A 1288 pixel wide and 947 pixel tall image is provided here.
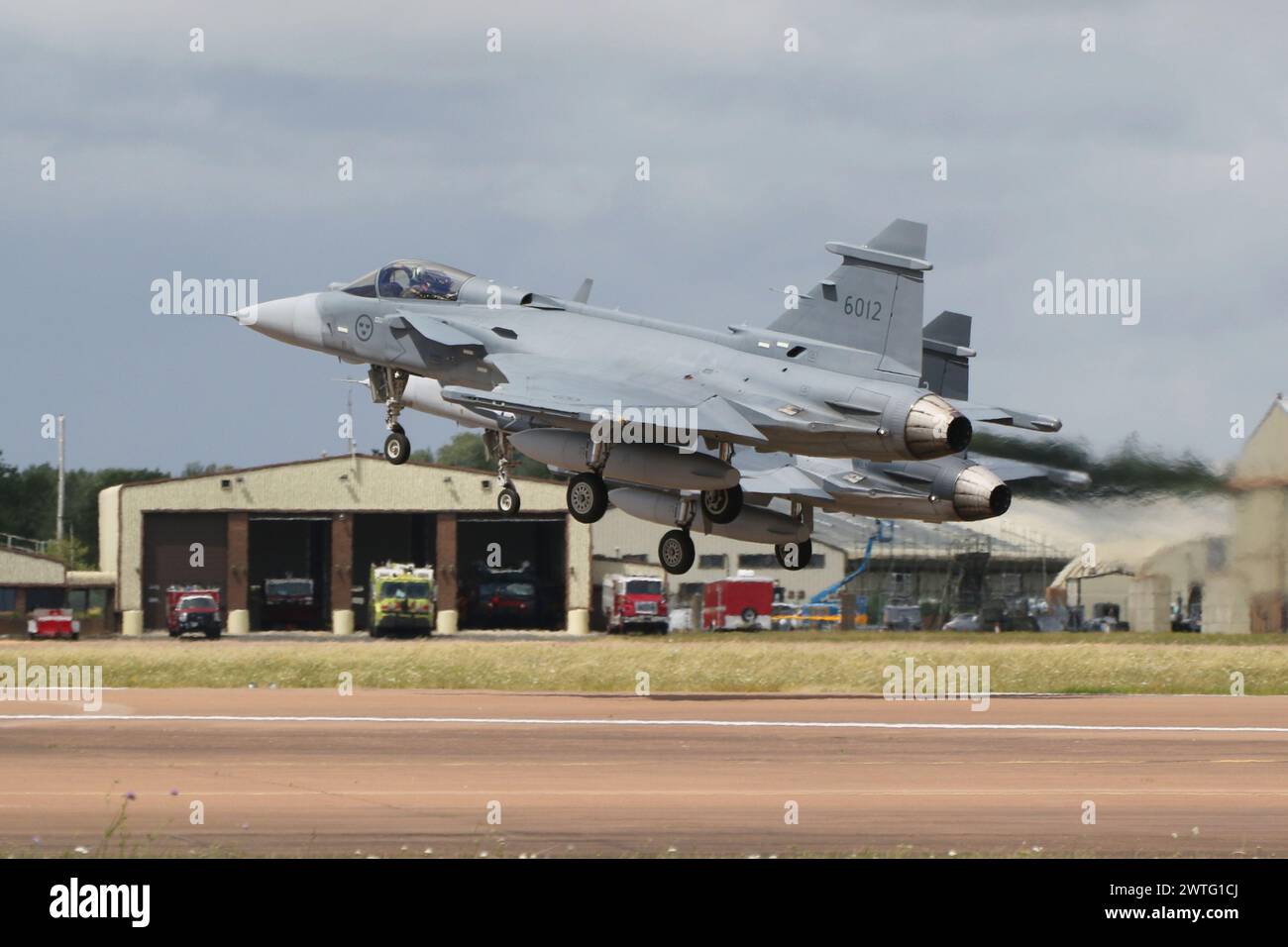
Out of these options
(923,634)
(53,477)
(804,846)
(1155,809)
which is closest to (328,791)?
(804,846)

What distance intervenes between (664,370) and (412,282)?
243 inches

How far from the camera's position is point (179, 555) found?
76.2 m

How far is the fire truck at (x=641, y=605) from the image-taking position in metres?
69.9

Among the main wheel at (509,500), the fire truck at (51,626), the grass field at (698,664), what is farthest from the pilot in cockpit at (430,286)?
the fire truck at (51,626)

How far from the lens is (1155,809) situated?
69.5 feet

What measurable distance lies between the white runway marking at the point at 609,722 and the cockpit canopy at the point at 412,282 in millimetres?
9834

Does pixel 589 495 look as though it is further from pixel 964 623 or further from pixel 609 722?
pixel 964 623

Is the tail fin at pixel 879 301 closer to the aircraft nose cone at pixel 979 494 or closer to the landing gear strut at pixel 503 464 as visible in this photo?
the aircraft nose cone at pixel 979 494

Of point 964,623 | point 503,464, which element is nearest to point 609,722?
point 503,464

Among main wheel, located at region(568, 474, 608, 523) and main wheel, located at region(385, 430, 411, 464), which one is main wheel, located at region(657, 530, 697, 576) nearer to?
main wheel, located at region(568, 474, 608, 523)

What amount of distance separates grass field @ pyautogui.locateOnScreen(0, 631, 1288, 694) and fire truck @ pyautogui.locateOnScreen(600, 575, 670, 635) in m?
18.4
